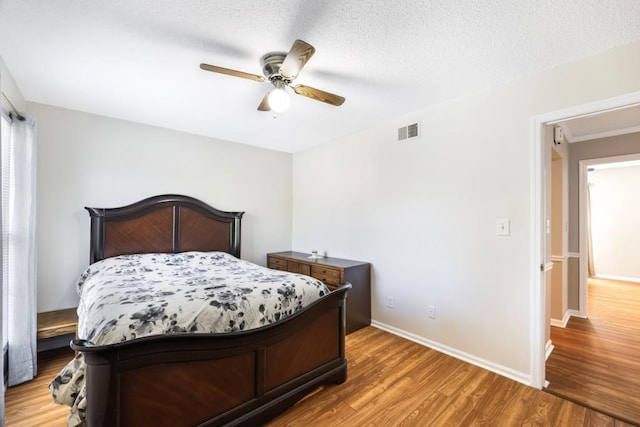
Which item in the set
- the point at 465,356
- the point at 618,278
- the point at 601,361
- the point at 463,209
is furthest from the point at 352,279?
the point at 618,278

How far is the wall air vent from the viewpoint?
9.91 ft

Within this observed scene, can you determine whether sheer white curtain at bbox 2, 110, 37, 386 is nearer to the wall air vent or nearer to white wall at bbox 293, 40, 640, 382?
white wall at bbox 293, 40, 640, 382

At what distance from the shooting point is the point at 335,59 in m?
2.04

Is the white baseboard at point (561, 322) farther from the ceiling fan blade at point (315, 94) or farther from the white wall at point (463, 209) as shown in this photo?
the ceiling fan blade at point (315, 94)

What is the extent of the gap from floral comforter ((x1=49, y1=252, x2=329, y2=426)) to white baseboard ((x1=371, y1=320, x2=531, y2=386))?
141 centimetres

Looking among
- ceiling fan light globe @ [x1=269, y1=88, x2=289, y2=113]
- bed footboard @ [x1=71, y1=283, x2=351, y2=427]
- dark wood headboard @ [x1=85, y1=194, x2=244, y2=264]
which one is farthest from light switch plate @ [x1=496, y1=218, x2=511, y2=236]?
dark wood headboard @ [x1=85, y1=194, x2=244, y2=264]

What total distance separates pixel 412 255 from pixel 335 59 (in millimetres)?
2056

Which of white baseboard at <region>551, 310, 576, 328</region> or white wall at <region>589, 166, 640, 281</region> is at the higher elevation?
white wall at <region>589, 166, 640, 281</region>

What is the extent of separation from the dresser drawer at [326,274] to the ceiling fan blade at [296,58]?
2112 mm

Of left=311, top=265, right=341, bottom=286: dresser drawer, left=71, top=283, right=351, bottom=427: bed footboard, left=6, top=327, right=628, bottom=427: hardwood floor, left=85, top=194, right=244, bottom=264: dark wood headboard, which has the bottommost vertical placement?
left=6, top=327, right=628, bottom=427: hardwood floor

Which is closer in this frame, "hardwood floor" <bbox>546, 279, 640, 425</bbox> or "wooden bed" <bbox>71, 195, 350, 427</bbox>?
"wooden bed" <bbox>71, 195, 350, 427</bbox>

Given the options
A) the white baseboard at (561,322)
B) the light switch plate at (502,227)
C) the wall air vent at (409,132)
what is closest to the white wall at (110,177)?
the wall air vent at (409,132)

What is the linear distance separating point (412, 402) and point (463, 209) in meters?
1.66

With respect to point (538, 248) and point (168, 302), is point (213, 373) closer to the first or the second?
point (168, 302)
